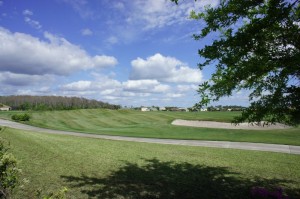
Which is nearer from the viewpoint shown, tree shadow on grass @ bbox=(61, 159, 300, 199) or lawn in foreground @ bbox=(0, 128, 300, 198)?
tree shadow on grass @ bbox=(61, 159, 300, 199)

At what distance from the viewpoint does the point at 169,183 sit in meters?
9.88

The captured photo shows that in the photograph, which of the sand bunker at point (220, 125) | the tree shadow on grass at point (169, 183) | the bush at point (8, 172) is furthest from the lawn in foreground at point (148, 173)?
the sand bunker at point (220, 125)

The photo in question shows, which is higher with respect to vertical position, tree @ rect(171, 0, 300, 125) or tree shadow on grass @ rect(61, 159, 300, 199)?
tree @ rect(171, 0, 300, 125)

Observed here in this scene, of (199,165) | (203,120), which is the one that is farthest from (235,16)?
(203,120)

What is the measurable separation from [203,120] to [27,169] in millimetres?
37627

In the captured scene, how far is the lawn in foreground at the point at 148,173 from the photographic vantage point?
29.0ft

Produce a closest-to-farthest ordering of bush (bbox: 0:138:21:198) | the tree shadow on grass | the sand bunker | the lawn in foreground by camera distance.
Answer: bush (bbox: 0:138:21:198), the tree shadow on grass, the lawn in foreground, the sand bunker

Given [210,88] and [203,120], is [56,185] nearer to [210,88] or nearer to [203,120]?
[210,88]

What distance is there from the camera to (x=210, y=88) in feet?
22.4

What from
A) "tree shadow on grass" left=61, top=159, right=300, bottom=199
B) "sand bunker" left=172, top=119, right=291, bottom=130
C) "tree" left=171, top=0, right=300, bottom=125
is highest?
"tree" left=171, top=0, right=300, bottom=125

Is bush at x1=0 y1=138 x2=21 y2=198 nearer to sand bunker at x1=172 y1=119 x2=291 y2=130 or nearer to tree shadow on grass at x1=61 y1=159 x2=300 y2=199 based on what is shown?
tree shadow on grass at x1=61 y1=159 x2=300 y2=199

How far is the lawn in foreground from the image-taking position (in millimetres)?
8852

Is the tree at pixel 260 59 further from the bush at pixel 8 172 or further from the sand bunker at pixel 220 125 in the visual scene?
the sand bunker at pixel 220 125

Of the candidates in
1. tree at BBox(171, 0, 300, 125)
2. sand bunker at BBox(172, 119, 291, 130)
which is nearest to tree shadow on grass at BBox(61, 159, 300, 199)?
tree at BBox(171, 0, 300, 125)
